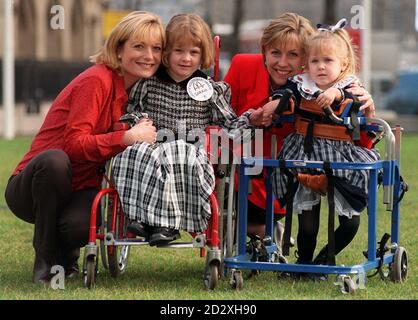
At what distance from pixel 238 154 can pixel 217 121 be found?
0.24 m

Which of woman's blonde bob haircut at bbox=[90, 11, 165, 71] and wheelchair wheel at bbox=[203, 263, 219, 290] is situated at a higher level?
woman's blonde bob haircut at bbox=[90, 11, 165, 71]

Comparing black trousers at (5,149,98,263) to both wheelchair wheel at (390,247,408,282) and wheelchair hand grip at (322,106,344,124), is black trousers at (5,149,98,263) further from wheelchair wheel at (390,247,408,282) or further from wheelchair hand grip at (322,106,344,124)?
wheelchair wheel at (390,247,408,282)

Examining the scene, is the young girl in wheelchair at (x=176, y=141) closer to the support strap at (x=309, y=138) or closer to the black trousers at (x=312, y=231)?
the support strap at (x=309, y=138)

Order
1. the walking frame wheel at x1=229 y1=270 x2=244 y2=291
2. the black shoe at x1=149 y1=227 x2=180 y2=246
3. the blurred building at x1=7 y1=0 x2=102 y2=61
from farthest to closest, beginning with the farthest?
the blurred building at x1=7 y1=0 x2=102 y2=61
the walking frame wheel at x1=229 y1=270 x2=244 y2=291
the black shoe at x1=149 y1=227 x2=180 y2=246

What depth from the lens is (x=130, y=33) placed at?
641cm

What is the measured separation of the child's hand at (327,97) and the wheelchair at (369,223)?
1.7 inches

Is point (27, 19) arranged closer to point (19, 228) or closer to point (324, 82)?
point (19, 228)

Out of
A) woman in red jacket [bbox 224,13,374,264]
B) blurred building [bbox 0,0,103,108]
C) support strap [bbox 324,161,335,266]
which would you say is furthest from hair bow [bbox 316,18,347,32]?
blurred building [bbox 0,0,103,108]

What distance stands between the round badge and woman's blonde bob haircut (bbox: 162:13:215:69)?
0.35ft

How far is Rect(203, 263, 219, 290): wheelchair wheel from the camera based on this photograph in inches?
242

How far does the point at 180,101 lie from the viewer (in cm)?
643

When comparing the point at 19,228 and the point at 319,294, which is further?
the point at 19,228

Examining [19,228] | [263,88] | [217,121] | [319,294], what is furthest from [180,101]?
[19,228]

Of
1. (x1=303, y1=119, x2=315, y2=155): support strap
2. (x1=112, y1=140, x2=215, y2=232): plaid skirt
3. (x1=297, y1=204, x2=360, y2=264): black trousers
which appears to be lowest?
(x1=297, y1=204, x2=360, y2=264): black trousers
